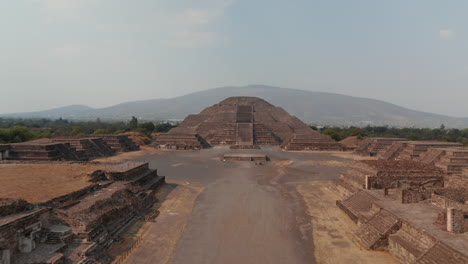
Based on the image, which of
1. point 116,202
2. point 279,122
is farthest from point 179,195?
point 279,122

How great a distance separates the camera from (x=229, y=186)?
2044 cm

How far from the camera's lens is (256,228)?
41.3 feet

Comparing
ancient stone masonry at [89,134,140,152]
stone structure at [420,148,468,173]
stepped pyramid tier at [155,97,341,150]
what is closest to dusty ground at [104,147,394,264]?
stone structure at [420,148,468,173]

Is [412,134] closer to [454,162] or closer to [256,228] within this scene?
[454,162]

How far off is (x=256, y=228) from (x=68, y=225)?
7195 millimetres

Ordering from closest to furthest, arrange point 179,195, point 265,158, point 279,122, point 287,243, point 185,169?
point 287,243
point 179,195
point 185,169
point 265,158
point 279,122

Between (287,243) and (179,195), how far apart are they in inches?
348

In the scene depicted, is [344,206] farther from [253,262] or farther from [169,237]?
[169,237]

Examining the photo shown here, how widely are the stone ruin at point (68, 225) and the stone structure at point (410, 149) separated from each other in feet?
99.3

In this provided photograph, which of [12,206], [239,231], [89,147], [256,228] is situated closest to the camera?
[12,206]

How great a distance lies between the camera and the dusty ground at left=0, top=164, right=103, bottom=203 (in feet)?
37.2

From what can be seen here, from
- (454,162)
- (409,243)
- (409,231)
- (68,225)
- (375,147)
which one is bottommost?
(409,243)

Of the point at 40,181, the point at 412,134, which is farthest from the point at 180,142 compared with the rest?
the point at 412,134

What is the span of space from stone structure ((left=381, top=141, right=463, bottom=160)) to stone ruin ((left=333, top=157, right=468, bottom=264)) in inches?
627
